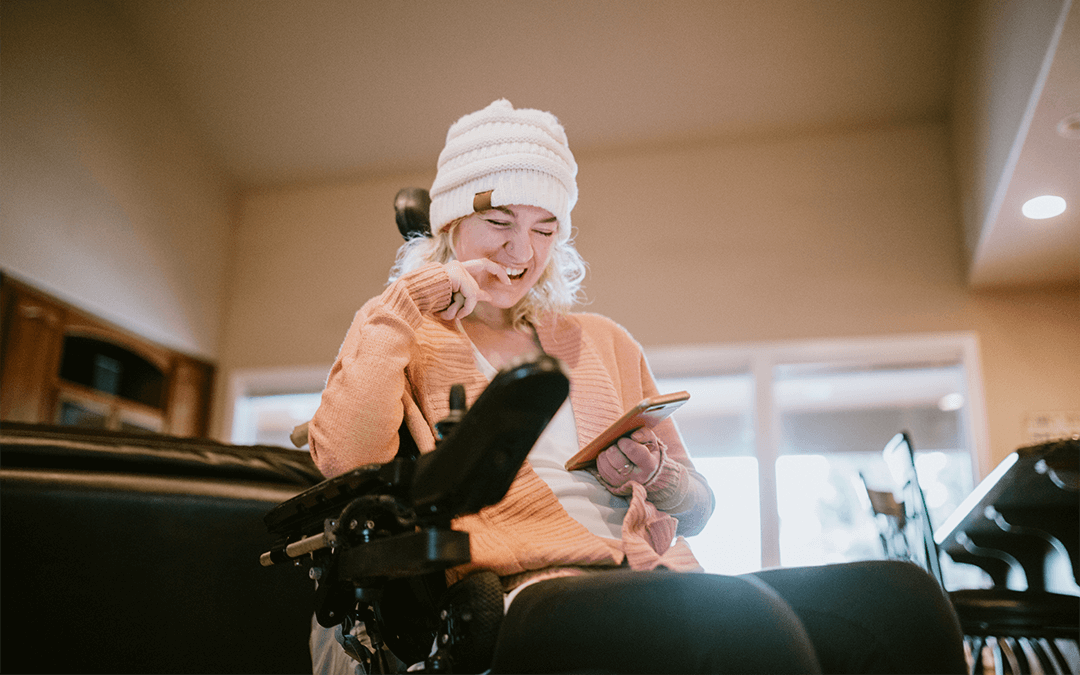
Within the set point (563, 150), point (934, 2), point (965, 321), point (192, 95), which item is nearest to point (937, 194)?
point (965, 321)

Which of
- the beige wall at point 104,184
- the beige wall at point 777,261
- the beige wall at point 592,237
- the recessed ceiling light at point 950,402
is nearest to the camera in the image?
the beige wall at point 104,184

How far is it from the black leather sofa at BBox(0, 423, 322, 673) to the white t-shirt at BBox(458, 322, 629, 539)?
1.55 feet

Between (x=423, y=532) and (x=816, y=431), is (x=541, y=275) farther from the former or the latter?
(x=816, y=431)

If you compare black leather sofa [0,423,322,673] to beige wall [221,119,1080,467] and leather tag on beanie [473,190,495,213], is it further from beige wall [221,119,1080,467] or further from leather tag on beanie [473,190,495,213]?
beige wall [221,119,1080,467]

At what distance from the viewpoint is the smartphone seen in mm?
989

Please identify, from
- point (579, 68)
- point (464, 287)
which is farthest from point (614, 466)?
point (579, 68)

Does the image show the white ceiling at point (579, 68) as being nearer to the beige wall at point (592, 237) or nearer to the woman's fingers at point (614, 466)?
the beige wall at point (592, 237)

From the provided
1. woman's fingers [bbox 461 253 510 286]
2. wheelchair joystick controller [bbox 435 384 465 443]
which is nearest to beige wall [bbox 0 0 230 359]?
woman's fingers [bbox 461 253 510 286]

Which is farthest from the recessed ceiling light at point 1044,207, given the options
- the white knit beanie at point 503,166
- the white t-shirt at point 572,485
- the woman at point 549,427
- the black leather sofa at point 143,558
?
the black leather sofa at point 143,558

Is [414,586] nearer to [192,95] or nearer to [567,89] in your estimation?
[567,89]

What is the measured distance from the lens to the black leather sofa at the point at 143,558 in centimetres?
115

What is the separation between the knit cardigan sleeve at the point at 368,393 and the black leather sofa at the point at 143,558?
0.38 metres

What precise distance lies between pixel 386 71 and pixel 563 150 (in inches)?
128

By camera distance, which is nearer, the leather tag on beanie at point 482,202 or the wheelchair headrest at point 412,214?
the leather tag on beanie at point 482,202
